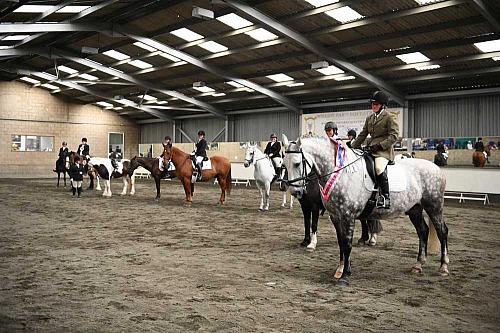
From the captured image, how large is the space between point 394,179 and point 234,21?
40.1 feet

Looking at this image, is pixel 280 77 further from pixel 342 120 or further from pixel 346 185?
pixel 346 185

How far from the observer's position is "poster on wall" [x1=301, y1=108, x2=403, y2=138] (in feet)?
66.6

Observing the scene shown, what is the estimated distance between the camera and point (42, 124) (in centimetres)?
3097

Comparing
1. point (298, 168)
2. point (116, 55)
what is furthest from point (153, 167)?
point (298, 168)

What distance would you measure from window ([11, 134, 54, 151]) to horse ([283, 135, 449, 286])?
2954 cm

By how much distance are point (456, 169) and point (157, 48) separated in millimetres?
12735

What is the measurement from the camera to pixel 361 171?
4934 mm

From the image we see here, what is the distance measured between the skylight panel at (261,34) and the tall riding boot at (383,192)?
12.2 m

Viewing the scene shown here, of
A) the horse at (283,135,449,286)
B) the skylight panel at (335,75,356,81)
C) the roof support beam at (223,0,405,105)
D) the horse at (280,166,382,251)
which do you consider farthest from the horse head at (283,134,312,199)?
the skylight panel at (335,75,356,81)

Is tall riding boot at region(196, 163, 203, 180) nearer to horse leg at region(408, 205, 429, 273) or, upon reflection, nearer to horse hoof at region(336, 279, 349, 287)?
horse leg at region(408, 205, 429, 273)

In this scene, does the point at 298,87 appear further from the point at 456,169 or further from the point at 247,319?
the point at 247,319

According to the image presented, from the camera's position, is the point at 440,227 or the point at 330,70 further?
the point at 330,70

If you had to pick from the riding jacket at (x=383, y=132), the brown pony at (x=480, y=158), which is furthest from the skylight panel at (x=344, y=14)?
the riding jacket at (x=383, y=132)

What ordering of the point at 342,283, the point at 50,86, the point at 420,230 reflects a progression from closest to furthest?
1. the point at 342,283
2. the point at 420,230
3. the point at 50,86
